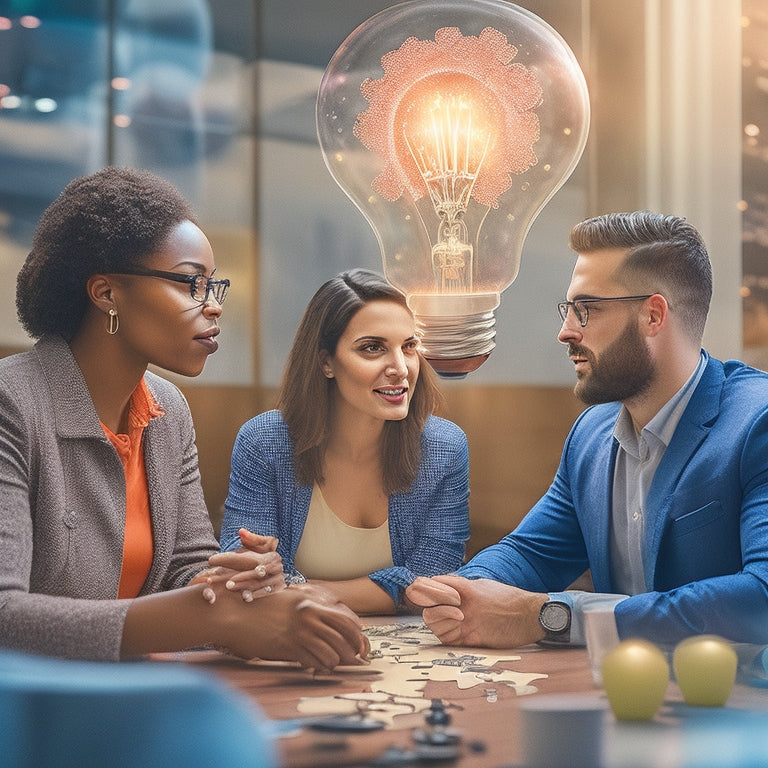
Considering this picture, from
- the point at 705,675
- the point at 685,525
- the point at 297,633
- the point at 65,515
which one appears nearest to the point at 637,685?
the point at 705,675

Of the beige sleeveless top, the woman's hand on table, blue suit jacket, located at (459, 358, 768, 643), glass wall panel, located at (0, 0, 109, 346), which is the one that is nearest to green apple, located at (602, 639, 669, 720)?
blue suit jacket, located at (459, 358, 768, 643)

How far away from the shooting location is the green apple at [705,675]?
1.06m

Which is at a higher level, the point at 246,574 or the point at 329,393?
the point at 329,393

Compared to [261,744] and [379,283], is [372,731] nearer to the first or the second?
[261,744]

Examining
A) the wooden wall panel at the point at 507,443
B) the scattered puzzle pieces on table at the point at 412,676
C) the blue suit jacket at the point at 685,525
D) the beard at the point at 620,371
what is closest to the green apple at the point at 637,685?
the scattered puzzle pieces on table at the point at 412,676

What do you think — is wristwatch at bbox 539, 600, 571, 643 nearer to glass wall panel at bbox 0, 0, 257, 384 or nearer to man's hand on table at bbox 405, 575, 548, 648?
man's hand on table at bbox 405, 575, 548, 648

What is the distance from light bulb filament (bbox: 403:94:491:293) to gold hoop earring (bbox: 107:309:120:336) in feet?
1.78

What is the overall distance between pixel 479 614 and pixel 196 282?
70cm

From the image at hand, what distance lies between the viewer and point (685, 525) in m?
1.63

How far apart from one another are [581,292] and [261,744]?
127 centimetres

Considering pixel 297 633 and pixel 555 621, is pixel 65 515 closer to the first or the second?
pixel 297 633

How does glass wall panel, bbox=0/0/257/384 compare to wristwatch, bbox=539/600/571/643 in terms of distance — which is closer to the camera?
wristwatch, bbox=539/600/571/643

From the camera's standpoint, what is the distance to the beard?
1760 mm

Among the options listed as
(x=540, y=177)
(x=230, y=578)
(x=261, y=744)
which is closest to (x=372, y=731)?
(x=261, y=744)
